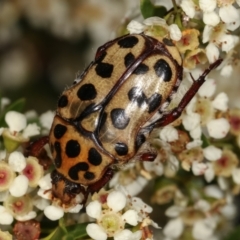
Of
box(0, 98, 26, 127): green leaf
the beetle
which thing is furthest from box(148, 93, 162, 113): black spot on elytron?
box(0, 98, 26, 127): green leaf

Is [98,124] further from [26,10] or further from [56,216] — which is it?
[26,10]

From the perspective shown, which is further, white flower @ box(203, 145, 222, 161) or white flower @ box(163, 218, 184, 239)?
white flower @ box(163, 218, 184, 239)

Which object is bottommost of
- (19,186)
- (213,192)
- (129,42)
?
(213,192)

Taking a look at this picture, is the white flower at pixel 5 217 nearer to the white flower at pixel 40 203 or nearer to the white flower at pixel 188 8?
the white flower at pixel 40 203

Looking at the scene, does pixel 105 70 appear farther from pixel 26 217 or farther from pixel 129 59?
pixel 26 217

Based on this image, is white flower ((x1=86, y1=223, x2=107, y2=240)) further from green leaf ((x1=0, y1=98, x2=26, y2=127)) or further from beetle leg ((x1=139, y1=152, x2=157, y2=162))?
green leaf ((x1=0, y1=98, x2=26, y2=127))

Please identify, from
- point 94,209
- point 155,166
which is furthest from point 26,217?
point 155,166
